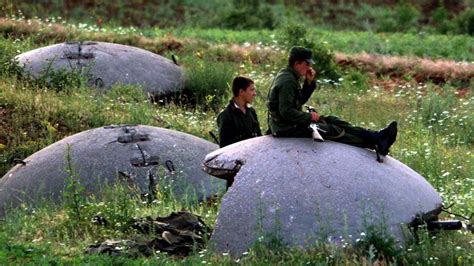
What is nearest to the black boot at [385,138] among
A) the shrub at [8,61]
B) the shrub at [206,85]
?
the shrub at [206,85]

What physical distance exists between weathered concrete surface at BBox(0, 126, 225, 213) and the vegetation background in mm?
638

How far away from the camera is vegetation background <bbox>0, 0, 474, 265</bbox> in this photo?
381 inches

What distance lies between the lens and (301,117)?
33.9ft

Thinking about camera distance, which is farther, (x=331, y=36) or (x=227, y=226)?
(x=331, y=36)

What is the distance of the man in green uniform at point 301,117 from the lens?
34.0 feet

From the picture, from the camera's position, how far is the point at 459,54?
26.6 meters

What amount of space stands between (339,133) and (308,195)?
0.87m

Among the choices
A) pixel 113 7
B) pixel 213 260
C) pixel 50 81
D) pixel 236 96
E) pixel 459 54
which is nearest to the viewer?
pixel 213 260

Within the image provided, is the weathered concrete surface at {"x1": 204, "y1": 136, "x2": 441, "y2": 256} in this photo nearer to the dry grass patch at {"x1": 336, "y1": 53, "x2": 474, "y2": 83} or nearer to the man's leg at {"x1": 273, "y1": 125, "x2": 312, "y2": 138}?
the man's leg at {"x1": 273, "y1": 125, "x2": 312, "y2": 138}

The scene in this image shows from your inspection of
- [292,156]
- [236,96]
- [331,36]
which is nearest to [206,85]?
[236,96]

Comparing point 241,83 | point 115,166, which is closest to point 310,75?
point 241,83

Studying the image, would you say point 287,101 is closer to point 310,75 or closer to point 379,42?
point 310,75

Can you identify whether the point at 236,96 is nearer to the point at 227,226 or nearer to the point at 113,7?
the point at 227,226

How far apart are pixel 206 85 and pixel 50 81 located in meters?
2.51
